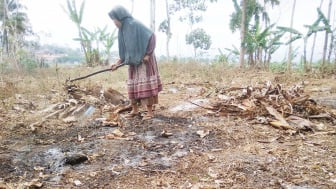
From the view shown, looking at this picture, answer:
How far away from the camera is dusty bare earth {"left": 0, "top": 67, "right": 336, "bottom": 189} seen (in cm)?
236

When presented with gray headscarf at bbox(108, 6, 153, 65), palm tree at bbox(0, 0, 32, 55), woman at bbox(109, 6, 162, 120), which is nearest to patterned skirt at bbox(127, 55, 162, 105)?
woman at bbox(109, 6, 162, 120)

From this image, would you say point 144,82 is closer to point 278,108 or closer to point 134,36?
point 134,36

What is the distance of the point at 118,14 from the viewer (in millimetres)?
3926

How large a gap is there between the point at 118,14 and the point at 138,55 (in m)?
0.57

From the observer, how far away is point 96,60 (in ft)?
44.5

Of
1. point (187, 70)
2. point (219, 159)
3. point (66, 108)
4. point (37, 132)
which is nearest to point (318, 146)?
point (219, 159)

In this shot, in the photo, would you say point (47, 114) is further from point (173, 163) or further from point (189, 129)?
point (173, 163)

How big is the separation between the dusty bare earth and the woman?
385mm

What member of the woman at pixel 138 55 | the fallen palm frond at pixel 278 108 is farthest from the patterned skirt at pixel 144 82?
the fallen palm frond at pixel 278 108

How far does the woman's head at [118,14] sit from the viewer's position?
3.92 metres

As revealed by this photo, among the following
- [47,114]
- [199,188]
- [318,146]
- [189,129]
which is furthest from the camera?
[47,114]

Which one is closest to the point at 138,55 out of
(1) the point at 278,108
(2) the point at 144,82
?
(2) the point at 144,82

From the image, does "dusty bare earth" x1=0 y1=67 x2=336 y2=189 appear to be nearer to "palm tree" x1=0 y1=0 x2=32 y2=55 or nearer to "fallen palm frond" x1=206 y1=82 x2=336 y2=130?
"fallen palm frond" x1=206 y1=82 x2=336 y2=130

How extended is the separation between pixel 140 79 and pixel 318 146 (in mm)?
2189
